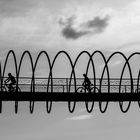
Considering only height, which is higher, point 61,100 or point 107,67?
point 107,67

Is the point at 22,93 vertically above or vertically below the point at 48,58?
below

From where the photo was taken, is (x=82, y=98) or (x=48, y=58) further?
(x=82, y=98)

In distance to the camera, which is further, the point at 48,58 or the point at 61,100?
the point at 61,100

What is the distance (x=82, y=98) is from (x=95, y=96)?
2.17 feet

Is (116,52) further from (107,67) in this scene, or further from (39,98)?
(39,98)

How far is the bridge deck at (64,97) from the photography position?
69.7ft

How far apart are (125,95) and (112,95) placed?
0.69 meters

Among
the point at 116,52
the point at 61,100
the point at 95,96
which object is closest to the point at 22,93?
the point at 61,100

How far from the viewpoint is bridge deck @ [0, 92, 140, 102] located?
21.2 m

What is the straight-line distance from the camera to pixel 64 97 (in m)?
21.9

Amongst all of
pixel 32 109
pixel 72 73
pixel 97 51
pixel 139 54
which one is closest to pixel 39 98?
pixel 32 109

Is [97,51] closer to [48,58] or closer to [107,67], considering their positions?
[107,67]

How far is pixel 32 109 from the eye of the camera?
21.2 meters

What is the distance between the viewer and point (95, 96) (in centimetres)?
2211
